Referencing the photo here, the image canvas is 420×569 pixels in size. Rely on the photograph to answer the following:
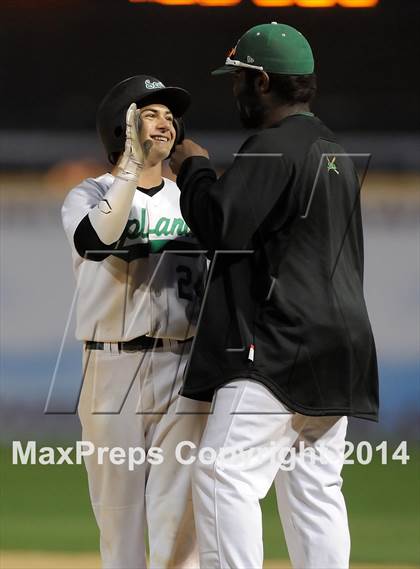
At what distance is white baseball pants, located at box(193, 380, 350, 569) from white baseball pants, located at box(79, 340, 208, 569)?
169mm

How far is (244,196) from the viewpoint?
1754mm

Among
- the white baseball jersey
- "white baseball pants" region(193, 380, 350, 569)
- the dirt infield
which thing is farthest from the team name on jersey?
the dirt infield

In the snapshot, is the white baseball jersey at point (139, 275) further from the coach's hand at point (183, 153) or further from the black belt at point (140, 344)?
the coach's hand at point (183, 153)

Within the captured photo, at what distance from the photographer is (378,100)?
344 cm

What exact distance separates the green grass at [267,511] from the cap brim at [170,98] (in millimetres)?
1365

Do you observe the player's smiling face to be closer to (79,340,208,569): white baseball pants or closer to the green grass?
(79,340,208,569): white baseball pants

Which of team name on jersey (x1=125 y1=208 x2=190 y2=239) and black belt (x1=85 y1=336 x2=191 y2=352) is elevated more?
team name on jersey (x1=125 y1=208 x2=190 y2=239)

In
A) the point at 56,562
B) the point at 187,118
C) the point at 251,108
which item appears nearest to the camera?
the point at 251,108

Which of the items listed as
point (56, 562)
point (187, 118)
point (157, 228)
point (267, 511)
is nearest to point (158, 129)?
point (157, 228)

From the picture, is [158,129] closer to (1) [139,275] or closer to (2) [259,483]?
(1) [139,275]

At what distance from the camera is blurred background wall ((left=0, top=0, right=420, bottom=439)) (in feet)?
10.9

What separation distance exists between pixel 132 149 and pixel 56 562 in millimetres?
1352

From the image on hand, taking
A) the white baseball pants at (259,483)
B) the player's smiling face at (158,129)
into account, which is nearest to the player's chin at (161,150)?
the player's smiling face at (158,129)

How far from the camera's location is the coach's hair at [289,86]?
A: 1.84 metres
